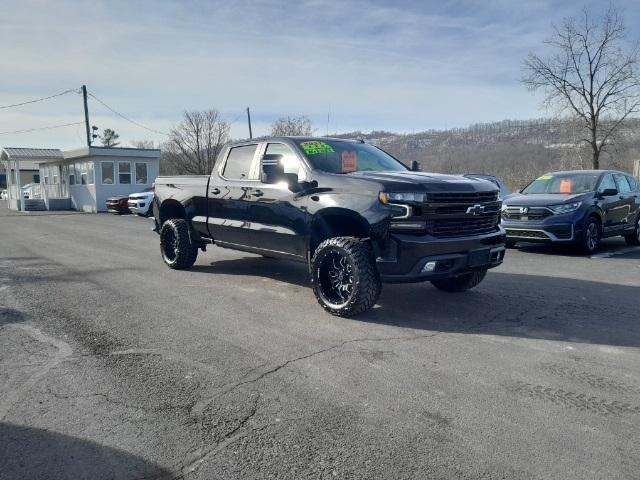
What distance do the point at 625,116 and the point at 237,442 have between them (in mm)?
28160

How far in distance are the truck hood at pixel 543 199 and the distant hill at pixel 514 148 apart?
Result: 1126cm

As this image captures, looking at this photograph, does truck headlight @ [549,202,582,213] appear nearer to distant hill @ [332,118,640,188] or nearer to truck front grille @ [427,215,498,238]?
truck front grille @ [427,215,498,238]

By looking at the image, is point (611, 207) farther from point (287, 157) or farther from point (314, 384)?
point (314, 384)

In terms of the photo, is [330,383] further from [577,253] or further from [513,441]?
[577,253]

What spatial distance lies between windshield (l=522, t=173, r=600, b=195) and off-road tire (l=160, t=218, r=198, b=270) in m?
7.09

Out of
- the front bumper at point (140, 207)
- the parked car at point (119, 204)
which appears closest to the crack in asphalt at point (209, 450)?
the front bumper at point (140, 207)

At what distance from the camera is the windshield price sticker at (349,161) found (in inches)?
246

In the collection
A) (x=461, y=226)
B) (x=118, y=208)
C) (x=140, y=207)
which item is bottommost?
(x=118, y=208)

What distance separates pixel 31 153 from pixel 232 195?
30.8m

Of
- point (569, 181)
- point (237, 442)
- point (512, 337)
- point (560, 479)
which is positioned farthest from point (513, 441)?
point (569, 181)

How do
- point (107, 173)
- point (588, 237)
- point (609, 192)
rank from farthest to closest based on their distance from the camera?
point (107, 173) < point (609, 192) < point (588, 237)

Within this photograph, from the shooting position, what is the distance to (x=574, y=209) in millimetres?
9859

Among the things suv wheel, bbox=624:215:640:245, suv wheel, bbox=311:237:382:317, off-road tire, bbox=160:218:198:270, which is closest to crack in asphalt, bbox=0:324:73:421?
suv wheel, bbox=311:237:382:317

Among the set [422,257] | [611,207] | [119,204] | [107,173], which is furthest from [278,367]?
[107,173]
